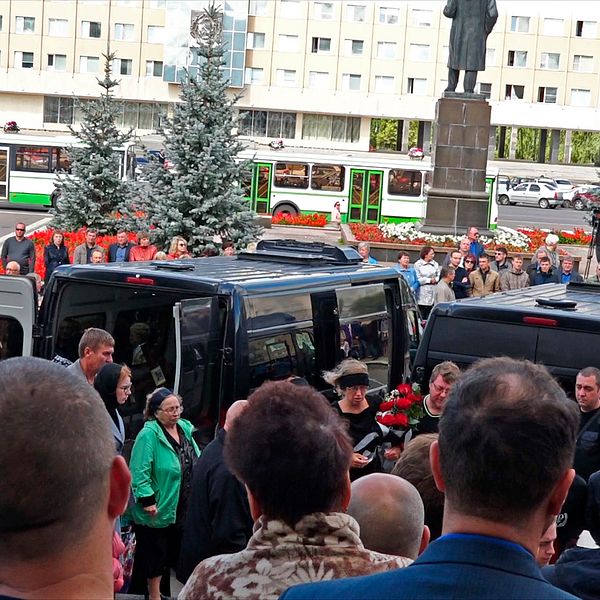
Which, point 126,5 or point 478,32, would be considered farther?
point 126,5

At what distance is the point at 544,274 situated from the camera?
1870 centimetres

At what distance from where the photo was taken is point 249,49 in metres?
91.9

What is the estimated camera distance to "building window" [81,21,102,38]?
9119 cm

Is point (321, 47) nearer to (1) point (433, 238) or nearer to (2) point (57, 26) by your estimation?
(2) point (57, 26)

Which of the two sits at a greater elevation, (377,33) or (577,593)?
(377,33)

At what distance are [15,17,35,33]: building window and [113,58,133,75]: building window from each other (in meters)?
6.56

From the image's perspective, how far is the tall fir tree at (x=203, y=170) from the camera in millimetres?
22141

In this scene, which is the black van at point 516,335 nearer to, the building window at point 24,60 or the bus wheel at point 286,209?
the bus wheel at point 286,209

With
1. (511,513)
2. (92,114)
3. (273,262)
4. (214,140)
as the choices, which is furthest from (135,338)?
(92,114)

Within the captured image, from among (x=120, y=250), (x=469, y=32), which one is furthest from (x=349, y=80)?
(x=120, y=250)

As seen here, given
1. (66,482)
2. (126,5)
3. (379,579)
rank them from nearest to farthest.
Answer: (66,482) < (379,579) < (126,5)

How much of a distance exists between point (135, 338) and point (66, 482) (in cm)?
789

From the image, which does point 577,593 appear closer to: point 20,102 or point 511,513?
point 511,513

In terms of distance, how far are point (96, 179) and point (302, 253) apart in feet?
46.0
